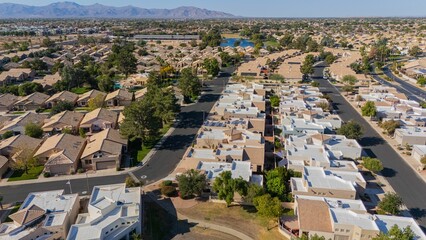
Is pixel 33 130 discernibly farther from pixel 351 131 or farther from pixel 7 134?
pixel 351 131

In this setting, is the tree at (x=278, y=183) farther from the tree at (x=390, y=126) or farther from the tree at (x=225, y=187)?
the tree at (x=390, y=126)

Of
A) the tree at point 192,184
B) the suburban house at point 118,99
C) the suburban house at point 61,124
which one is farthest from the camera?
the suburban house at point 118,99

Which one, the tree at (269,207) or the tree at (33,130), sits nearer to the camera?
the tree at (269,207)

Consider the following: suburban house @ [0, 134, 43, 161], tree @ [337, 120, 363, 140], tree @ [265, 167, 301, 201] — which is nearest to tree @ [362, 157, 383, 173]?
tree @ [337, 120, 363, 140]

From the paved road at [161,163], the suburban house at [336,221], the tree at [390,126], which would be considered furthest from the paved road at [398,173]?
the paved road at [161,163]

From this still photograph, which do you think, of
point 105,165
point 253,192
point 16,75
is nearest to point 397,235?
point 253,192

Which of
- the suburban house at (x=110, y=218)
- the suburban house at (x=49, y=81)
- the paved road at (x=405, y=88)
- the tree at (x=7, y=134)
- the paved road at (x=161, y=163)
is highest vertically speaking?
the paved road at (x=405, y=88)
